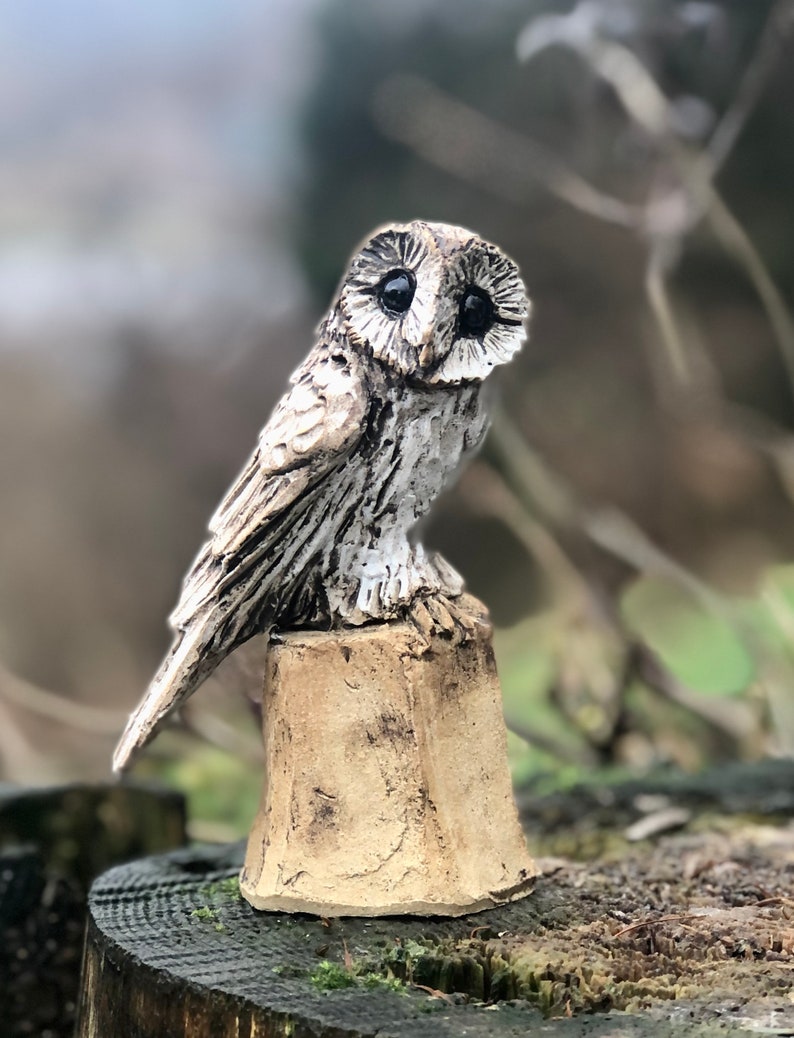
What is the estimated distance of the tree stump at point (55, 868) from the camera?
224 centimetres

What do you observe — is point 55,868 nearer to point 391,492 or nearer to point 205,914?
point 205,914

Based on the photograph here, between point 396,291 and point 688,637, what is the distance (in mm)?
2430

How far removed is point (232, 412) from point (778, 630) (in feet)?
7.19

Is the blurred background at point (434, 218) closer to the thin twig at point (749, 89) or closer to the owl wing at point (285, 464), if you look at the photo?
the thin twig at point (749, 89)

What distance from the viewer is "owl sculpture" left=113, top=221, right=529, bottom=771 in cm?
144

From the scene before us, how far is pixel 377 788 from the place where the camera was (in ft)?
4.79

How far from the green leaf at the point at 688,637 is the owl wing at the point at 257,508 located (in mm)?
2311

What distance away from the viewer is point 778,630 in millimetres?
3502

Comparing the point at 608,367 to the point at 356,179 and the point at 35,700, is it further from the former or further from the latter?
the point at 35,700

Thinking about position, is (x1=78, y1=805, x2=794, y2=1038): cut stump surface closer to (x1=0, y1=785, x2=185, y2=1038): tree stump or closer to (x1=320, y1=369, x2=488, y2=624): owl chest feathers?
(x1=320, y1=369, x2=488, y2=624): owl chest feathers

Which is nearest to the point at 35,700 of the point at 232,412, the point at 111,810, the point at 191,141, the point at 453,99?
the point at 111,810

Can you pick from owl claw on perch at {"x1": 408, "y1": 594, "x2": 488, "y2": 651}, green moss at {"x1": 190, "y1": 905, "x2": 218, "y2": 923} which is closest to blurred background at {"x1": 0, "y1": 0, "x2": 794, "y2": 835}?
owl claw on perch at {"x1": 408, "y1": 594, "x2": 488, "y2": 651}

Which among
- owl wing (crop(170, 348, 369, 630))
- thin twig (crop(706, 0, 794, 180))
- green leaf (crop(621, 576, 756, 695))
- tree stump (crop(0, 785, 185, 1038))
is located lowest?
tree stump (crop(0, 785, 185, 1038))

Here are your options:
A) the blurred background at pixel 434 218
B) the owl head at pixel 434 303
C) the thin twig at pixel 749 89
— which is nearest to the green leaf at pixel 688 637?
the blurred background at pixel 434 218
